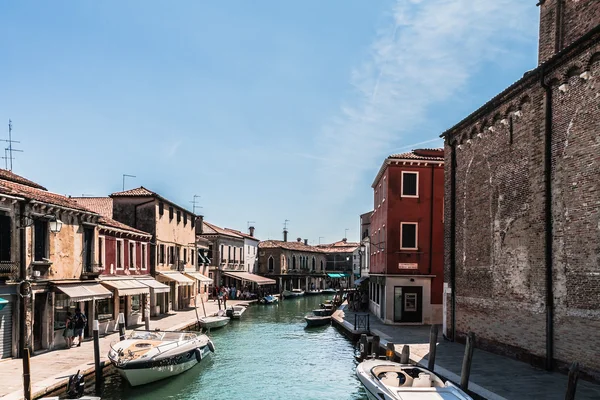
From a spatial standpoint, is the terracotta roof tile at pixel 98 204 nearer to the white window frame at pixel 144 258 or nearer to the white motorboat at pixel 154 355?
the white window frame at pixel 144 258

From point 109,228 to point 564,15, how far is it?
20.3 metres

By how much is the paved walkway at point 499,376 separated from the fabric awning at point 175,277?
1699 centimetres

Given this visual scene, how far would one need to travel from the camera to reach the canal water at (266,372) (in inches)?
615

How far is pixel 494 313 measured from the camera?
17484 mm

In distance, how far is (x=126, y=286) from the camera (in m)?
25.0

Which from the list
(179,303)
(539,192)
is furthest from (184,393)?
(179,303)

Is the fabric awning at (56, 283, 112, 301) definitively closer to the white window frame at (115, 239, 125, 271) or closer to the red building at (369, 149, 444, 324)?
the white window frame at (115, 239, 125, 271)

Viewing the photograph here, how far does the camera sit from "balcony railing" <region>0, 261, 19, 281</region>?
53.4 ft

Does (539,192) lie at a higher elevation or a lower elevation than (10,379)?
higher

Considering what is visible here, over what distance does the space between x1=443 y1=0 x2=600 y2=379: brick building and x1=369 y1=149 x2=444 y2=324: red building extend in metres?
5.71

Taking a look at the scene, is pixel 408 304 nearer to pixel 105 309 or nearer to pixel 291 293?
pixel 105 309

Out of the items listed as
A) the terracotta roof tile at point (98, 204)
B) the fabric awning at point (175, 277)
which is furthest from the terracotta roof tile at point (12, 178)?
the terracotta roof tile at point (98, 204)

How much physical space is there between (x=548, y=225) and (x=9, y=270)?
16.2m

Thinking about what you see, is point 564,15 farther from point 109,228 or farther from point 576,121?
point 109,228
